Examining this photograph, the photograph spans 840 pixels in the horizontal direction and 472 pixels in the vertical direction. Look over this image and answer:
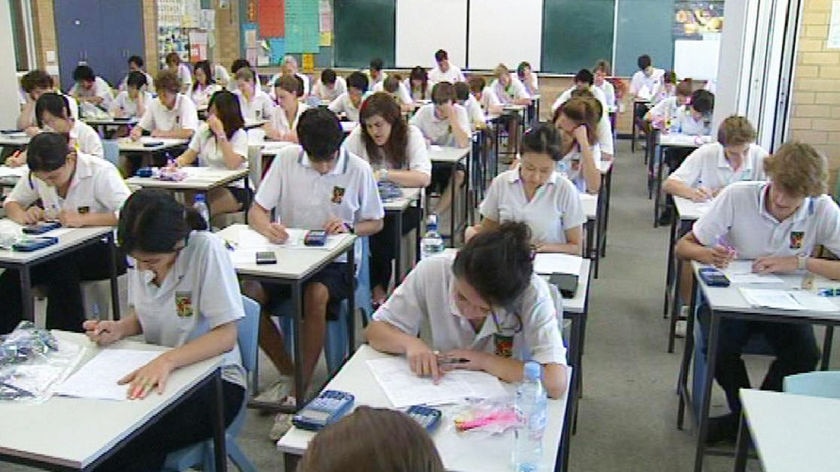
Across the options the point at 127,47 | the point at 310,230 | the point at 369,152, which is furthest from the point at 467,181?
the point at 127,47

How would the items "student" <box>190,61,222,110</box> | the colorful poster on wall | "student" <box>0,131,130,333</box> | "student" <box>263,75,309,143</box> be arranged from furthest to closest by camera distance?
1. the colorful poster on wall
2. "student" <box>190,61,222,110</box>
3. "student" <box>263,75,309,143</box>
4. "student" <box>0,131,130,333</box>

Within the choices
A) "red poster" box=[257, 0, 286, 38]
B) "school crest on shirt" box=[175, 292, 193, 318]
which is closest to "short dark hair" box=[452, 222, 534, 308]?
"school crest on shirt" box=[175, 292, 193, 318]

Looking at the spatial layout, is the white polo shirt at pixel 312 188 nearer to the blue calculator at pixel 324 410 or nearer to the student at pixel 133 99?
the blue calculator at pixel 324 410

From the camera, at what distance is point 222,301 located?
245 centimetres

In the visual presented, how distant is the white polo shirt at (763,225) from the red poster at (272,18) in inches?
434

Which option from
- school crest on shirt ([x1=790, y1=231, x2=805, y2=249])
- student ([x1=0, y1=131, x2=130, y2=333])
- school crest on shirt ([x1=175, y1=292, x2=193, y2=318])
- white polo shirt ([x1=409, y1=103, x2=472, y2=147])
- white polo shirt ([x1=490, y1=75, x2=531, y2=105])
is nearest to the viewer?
school crest on shirt ([x1=175, y1=292, x2=193, y2=318])

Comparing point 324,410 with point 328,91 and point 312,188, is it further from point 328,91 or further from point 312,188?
point 328,91

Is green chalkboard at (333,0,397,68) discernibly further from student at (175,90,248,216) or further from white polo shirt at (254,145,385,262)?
white polo shirt at (254,145,385,262)

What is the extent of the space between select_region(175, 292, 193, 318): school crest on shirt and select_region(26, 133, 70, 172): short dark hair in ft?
4.72

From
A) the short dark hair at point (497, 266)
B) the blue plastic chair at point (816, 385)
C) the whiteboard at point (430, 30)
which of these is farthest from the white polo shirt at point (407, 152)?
the whiteboard at point (430, 30)

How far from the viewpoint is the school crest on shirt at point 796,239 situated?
3.28m

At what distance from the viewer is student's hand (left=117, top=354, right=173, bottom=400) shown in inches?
82.7

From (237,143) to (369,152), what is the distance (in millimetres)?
1161

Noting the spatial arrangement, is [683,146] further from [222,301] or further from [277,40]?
[277,40]
